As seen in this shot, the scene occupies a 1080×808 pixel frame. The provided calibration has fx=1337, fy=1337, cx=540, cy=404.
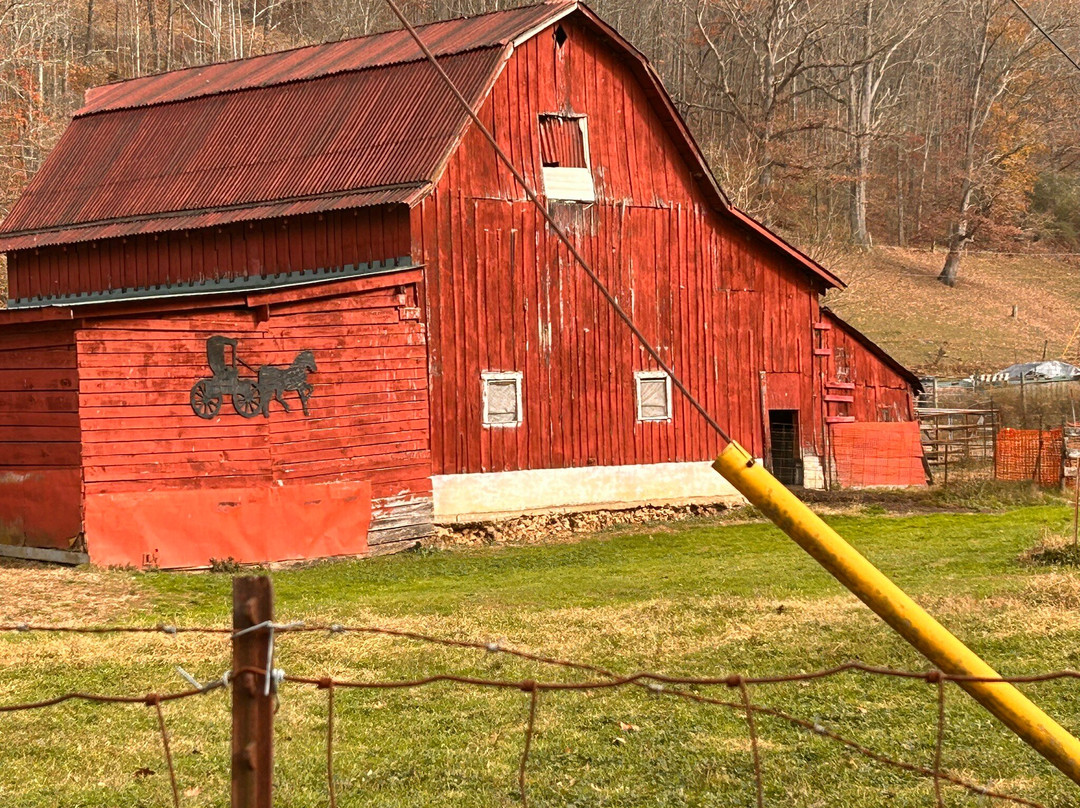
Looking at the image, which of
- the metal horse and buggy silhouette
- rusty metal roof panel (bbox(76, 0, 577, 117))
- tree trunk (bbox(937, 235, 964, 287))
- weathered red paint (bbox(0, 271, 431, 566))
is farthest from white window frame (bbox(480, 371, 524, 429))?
tree trunk (bbox(937, 235, 964, 287))

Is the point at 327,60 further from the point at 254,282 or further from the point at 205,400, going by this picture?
the point at 205,400

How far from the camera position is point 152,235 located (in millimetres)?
20734

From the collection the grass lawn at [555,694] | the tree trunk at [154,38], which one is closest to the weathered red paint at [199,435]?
the grass lawn at [555,694]

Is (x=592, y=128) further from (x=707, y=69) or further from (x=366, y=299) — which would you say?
(x=707, y=69)

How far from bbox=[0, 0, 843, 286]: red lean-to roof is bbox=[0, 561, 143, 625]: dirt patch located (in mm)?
6593

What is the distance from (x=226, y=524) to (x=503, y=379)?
199 inches

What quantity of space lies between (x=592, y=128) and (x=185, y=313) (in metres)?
7.66

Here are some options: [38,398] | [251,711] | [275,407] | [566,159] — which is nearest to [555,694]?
[251,711]

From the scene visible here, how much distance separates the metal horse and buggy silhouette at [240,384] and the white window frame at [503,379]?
10.3ft

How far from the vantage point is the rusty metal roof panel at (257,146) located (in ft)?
62.4

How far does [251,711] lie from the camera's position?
160 inches

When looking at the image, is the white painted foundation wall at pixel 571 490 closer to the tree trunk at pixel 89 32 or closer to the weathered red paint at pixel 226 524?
the weathered red paint at pixel 226 524

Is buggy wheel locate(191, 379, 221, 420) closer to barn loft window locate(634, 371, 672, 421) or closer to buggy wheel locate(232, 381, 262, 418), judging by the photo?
buggy wheel locate(232, 381, 262, 418)

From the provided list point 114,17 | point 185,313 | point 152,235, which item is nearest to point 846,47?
point 114,17
